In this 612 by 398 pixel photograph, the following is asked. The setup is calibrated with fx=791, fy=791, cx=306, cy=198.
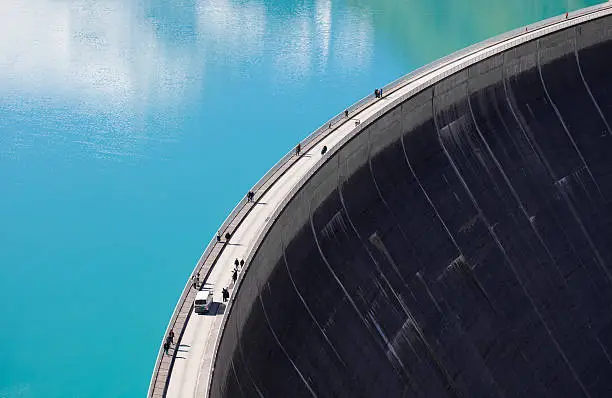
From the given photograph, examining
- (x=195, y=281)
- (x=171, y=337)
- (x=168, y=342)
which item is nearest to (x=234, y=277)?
(x=195, y=281)

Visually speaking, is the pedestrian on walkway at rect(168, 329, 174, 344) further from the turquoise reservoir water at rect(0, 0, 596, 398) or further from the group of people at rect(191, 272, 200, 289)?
the turquoise reservoir water at rect(0, 0, 596, 398)

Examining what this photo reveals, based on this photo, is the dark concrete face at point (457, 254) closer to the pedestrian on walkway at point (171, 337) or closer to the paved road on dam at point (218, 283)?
the paved road on dam at point (218, 283)

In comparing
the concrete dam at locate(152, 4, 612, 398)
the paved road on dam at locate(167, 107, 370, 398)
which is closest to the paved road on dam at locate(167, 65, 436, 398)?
the paved road on dam at locate(167, 107, 370, 398)

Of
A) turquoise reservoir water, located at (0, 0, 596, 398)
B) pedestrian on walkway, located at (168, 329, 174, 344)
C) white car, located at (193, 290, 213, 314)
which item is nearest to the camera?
pedestrian on walkway, located at (168, 329, 174, 344)

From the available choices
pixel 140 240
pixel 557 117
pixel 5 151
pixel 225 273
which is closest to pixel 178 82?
pixel 5 151

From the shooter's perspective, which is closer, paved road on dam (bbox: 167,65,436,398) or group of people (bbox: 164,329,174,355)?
paved road on dam (bbox: 167,65,436,398)

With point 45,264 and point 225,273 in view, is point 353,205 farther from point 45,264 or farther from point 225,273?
point 45,264

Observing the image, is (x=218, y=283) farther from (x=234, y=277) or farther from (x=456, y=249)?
(x=456, y=249)
